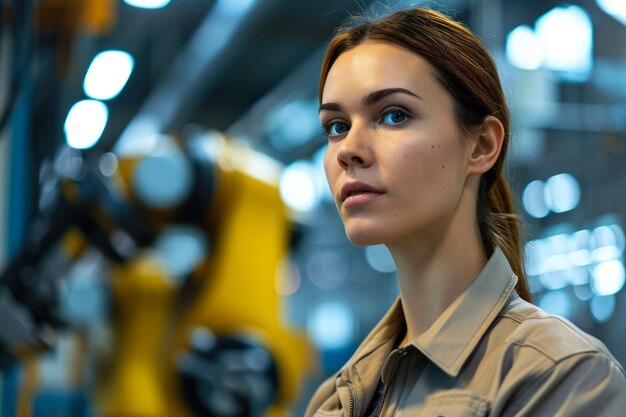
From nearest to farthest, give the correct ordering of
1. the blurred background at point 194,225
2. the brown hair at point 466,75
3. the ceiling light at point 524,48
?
the brown hair at point 466,75 → the blurred background at point 194,225 → the ceiling light at point 524,48

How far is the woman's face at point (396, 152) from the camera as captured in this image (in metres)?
1.20

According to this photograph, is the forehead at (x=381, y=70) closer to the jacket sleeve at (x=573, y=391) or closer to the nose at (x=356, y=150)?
the nose at (x=356, y=150)

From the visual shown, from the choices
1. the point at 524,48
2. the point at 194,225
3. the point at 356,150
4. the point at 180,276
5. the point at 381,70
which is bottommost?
the point at 180,276

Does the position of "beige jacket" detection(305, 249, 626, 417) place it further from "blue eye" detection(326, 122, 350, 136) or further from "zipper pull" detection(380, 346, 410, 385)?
"blue eye" detection(326, 122, 350, 136)

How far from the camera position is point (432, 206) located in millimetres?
1216

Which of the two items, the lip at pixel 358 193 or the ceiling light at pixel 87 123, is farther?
the ceiling light at pixel 87 123

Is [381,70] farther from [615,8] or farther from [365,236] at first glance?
[615,8]

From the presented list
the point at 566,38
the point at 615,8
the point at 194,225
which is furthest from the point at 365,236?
the point at 566,38

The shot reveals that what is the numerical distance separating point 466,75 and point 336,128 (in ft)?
0.63

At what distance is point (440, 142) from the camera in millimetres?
1216

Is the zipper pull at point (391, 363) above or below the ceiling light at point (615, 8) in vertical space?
below

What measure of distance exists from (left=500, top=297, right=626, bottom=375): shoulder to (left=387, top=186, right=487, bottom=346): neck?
0.10 metres

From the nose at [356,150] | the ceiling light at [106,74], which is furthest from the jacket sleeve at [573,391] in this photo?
the ceiling light at [106,74]

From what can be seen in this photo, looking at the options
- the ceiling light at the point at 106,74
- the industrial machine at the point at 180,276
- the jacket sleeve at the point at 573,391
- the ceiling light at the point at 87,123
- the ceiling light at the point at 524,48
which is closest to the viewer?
the jacket sleeve at the point at 573,391
